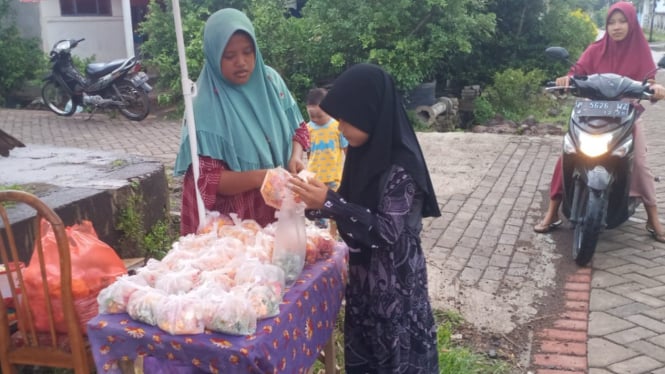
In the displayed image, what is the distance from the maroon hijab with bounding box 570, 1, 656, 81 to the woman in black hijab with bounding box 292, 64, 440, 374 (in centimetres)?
293

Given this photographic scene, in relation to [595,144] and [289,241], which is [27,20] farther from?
[289,241]

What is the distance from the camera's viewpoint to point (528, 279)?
4.20 meters

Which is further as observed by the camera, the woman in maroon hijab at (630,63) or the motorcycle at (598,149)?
Result: the woman in maroon hijab at (630,63)

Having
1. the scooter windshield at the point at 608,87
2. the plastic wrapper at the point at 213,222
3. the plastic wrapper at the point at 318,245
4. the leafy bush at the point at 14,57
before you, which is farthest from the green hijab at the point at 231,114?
the leafy bush at the point at 14,57

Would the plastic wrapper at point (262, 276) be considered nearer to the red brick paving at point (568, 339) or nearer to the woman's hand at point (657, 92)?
the red brick paving at point (568, 339)

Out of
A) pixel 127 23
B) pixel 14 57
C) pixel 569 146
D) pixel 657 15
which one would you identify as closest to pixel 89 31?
pixel 127 23

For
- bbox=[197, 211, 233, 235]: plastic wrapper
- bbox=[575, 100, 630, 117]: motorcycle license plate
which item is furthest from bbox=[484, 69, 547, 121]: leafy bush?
bbox=[197, 211, 233, 235]: plastic wrapper

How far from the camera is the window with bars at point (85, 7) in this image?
12.8 m

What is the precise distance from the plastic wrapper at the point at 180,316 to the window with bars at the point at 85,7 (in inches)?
493

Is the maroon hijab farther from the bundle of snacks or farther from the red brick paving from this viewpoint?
the bundle of snacks

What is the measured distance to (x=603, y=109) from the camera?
423 cm

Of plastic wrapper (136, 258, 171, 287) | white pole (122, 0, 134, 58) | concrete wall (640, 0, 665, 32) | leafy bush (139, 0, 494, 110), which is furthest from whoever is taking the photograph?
concrete wall (640, 0, 665, 32)

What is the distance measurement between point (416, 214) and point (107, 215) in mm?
2415

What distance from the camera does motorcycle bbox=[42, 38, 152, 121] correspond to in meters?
10.2
